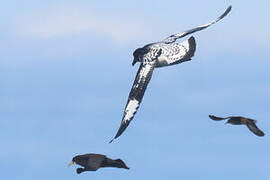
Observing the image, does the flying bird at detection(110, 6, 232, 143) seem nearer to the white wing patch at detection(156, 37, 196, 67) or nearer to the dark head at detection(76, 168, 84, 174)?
the white wing patch at detection(156, 37, 196, 67)

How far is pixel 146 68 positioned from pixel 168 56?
1421mm

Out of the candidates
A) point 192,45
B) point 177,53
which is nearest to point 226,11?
point 192,45

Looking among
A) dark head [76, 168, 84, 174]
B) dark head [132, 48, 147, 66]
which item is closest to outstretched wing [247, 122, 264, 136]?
dark head [76, 168, 84, 174]

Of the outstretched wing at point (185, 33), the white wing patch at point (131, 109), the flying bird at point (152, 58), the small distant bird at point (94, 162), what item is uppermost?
the outstretched wing at point (185, 33)

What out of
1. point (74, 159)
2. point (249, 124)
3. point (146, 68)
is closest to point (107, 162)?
point (74, 159)

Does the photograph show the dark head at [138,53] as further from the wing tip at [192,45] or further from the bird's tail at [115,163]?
the bird's tail at [115,163]

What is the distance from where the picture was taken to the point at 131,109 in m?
34.8

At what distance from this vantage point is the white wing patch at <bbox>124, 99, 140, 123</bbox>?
3388cm

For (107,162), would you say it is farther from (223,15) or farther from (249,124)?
(223,15)

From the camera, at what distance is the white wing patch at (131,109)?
33875mm

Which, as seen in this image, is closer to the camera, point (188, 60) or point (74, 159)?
point (74, 159)

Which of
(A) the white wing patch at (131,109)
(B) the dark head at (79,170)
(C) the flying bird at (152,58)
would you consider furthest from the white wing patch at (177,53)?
(B) the dark head at (79,170)

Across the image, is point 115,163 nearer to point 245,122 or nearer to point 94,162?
point 94,162

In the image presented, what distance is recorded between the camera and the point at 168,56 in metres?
37.7
